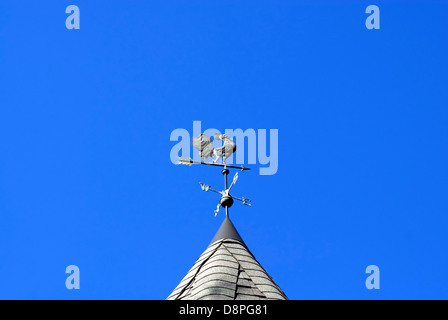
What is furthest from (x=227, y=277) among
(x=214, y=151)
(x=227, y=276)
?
(x=214, y=151)

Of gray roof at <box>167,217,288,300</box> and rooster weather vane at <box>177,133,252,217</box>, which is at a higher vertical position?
rooster weather vane at <box>177,133,252,217</box>

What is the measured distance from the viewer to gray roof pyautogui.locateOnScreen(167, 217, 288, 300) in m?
12.5

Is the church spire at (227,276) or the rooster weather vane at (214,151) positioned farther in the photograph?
the rooster weather vane at (214,151)

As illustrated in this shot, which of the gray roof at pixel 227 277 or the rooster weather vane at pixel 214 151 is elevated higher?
the rooster weather vane at pixel 214 151

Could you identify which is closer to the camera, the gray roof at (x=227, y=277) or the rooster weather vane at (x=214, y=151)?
the gray roof at (x=227, y=277)

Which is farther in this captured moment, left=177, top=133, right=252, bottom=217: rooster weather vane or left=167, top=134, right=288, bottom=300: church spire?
left=177, top=133, right=252, bottom=217: rooster weather vane

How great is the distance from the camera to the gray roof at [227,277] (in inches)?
492

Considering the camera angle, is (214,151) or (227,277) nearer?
(227,277)

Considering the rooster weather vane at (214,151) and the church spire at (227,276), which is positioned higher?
the rooster weather vane at (214,151)

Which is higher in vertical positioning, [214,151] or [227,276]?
[214,151]

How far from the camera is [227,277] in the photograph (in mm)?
12820

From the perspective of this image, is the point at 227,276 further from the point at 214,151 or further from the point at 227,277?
the point at 214,151

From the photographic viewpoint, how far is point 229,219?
1496 cm
